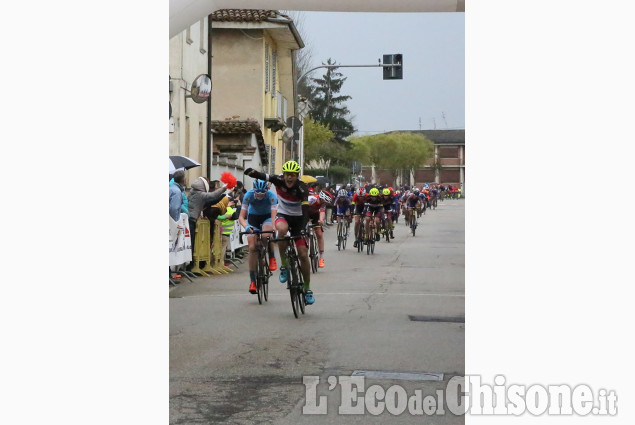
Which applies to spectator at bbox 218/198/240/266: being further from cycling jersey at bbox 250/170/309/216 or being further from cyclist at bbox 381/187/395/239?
cyclist at bbox 381/187/395/239

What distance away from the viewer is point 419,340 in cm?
1038

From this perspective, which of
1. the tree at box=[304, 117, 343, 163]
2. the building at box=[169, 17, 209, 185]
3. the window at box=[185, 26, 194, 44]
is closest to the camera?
the building at box=[169, 17, 209, 185]

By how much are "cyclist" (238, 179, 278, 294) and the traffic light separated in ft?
64.7

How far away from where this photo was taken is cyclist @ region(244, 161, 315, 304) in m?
12.8

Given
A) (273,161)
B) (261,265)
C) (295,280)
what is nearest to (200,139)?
(261,265)

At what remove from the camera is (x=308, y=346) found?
1005 cm

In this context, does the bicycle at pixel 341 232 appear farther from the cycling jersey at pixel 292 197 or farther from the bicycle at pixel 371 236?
the cycling jersey at pixel 292 197

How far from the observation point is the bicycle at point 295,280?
12281 millimetres

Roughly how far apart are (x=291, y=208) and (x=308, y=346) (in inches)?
130

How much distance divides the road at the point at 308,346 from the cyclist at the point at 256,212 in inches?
21.1

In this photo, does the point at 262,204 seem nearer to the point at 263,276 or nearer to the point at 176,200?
the point at 263,276

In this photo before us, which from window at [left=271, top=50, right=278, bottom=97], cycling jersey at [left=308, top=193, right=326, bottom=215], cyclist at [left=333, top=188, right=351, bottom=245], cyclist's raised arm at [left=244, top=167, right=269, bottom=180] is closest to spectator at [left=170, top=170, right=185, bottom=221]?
cyclist's raised arm at [left=244, top=167, right=269, bottom=180]
